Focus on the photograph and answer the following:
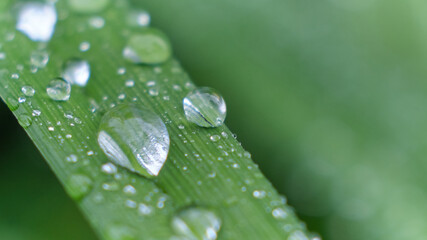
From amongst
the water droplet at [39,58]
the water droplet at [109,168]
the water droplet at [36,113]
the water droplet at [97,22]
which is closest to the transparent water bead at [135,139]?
the water droplet at [109,168]

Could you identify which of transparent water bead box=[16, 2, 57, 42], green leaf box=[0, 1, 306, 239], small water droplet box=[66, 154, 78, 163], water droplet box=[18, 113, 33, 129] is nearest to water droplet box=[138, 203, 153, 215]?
green leaf box=[0, 1, 306, 239]

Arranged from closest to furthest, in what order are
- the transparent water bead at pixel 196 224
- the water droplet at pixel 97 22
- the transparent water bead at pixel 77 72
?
the transparent water bead at pixel 196 224, the transparent water bead at pixel 77 72, the water droplet at pixel 97 22

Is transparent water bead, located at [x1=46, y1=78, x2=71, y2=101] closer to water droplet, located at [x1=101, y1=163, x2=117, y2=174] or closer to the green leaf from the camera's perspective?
the green leaf

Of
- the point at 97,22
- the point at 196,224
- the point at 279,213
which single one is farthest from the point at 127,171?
the point at 97,22

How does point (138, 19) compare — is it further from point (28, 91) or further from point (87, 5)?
point (28, 91)

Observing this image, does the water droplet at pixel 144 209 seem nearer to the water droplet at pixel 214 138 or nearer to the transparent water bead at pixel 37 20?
the water droplet at pixel 214 138

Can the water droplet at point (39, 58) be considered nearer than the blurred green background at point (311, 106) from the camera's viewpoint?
Yes

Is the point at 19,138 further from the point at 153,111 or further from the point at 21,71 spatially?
the point at 153,111
